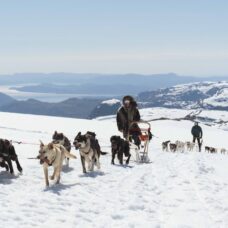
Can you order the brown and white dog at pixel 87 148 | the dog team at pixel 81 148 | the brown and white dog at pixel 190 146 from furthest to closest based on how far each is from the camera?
the brown and white dog at pixel 190 146, the brown and white dog at pixel 87 148, the dog team at pixel 81 148

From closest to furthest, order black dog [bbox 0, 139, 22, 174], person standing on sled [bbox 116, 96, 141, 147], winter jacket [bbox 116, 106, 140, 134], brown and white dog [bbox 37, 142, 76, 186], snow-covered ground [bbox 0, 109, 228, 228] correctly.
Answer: snow-covered ground [bbox 0, 109, 228, 228], brown and white dog [bbox 37, 142, 76, 186], black dog [bbox 0, 139, 22, 174], person standing on sled [bbox 116, 96, 141, 147], winter jacket [bbox 116, 106, 140, 134]

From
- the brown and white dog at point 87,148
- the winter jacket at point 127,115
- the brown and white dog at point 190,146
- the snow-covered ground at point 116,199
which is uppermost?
the winter jacket at point 127,115

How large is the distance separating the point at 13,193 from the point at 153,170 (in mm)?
6184

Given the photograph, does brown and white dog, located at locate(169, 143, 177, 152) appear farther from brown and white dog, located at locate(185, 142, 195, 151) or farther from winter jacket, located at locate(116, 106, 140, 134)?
winter jacket, located at locate(116, 106, 140, 134)

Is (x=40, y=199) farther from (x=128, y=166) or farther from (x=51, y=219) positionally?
(x=128, y=166)

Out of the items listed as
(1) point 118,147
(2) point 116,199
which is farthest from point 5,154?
(1) point 118,147

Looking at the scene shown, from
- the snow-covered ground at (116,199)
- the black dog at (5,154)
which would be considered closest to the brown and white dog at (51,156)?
the snow-covered ground at (116,199)

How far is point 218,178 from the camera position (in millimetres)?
13648

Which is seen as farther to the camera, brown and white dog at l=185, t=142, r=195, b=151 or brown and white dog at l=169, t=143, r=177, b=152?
brown and white dog at l=185, t=142, r=195, b=151

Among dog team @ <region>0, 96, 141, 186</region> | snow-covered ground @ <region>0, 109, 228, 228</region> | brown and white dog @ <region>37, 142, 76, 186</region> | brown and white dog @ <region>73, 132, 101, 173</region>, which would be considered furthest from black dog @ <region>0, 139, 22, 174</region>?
brown and white dog @ <region>73, 132, 101, 173</region>

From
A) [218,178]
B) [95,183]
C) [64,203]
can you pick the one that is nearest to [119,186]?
[95,183]

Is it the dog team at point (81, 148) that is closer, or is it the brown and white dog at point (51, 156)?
the brown and white dog at point (51, 156)

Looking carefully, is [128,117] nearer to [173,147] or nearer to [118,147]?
[118,147]

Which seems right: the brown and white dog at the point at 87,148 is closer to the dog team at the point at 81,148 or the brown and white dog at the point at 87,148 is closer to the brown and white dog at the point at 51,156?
the dog team at the point at 81,148
